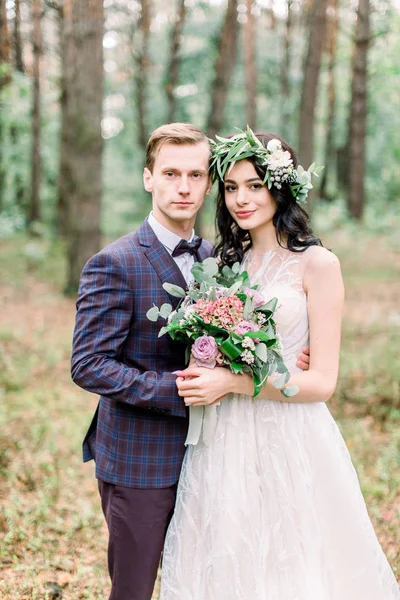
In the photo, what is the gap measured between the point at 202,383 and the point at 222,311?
0.32m

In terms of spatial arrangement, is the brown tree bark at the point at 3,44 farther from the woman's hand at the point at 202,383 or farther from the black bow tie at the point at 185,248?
the woman's hand at the point at 202,383

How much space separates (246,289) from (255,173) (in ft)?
2.09

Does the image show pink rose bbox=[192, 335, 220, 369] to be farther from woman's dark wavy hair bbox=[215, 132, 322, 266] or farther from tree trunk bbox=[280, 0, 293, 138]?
tree trunk bbox=[280, 0, 293, 138]

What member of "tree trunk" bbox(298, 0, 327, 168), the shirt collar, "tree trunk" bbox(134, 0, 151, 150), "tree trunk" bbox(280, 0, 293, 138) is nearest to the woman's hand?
the shirt collar

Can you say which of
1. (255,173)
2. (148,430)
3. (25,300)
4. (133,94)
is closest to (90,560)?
(148,430)

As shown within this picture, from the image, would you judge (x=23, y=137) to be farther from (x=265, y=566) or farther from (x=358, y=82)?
(x=265, y=566)

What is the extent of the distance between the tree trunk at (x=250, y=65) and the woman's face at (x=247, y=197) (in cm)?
1575

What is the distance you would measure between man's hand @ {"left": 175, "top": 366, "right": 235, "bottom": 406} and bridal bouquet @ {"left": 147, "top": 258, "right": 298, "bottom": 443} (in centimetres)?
4

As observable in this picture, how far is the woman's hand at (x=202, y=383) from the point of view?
2.61m

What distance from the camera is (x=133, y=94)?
23125 millimetres

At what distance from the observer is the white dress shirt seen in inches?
115

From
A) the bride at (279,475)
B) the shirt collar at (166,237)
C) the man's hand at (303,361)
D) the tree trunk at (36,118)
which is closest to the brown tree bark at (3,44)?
the shirt collar at (166,237)

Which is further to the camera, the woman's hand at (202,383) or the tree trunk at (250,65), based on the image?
the tree trunk at (250,65)

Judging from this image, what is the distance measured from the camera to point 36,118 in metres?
17.4
